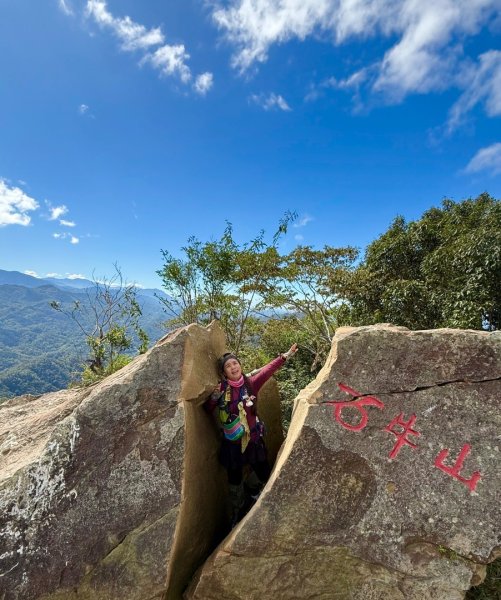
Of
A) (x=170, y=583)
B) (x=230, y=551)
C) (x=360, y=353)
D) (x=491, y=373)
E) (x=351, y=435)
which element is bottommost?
(x=170, y=583)

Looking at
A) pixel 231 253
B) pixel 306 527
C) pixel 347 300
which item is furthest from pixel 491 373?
pixel 347 300

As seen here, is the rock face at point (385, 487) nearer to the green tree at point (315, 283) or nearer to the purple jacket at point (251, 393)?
the purple jacket at point (251, 393)

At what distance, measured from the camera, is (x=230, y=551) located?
17.5 ft

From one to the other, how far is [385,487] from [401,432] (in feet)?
2.65

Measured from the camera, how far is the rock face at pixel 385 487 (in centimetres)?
498

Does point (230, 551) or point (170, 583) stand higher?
point (230, 551)

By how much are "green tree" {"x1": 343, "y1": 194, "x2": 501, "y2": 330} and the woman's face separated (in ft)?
27.7

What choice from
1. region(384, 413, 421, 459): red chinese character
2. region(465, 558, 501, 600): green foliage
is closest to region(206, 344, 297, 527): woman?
region(384, 413, 421, 459): red chinese character

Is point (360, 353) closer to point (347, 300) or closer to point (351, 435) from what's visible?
point (351, 435)

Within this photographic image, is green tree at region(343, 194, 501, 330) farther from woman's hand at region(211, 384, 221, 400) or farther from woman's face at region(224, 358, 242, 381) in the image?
woman's hand at region(211, 384, 221, 400)

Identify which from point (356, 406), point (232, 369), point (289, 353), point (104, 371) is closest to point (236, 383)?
point (232, 369)

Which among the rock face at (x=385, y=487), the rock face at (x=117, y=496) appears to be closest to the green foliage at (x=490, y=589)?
the rock face at (x=385, y=487)

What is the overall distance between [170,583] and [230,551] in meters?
1.17

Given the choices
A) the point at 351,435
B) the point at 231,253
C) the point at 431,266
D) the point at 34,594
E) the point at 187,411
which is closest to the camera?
the point at 34,594
